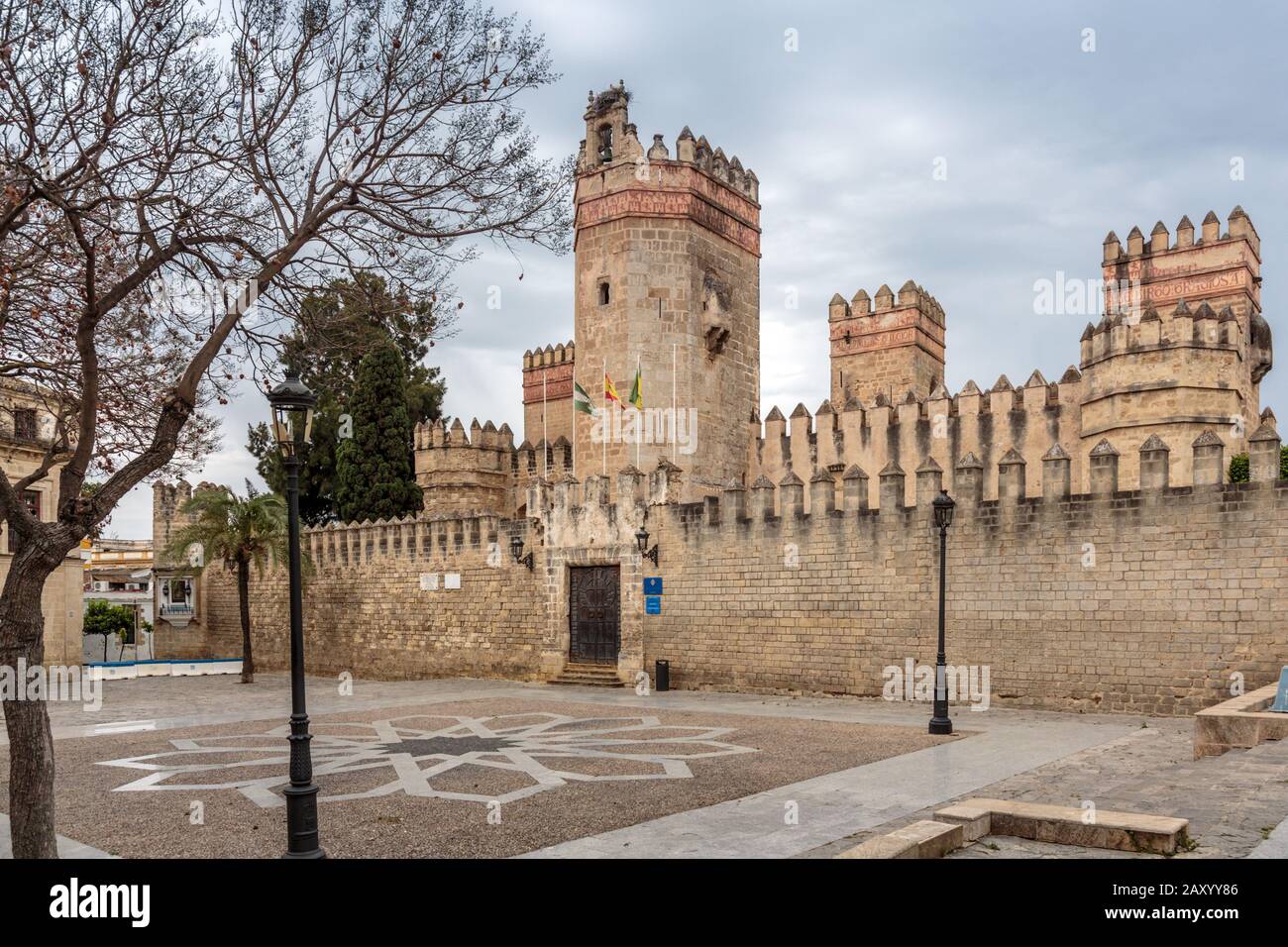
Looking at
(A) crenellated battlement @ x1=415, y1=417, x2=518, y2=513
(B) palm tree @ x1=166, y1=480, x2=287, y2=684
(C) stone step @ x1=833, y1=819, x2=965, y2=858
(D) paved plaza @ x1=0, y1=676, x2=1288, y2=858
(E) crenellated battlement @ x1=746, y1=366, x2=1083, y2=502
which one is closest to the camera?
(C) stone step @ x1=833, y1=819, x2=965, y2=858

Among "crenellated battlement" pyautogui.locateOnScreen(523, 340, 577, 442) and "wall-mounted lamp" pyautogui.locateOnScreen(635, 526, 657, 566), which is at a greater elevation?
"crenellated battlement" pyautogui.locateOnScreen(523, 340, 577, 442)

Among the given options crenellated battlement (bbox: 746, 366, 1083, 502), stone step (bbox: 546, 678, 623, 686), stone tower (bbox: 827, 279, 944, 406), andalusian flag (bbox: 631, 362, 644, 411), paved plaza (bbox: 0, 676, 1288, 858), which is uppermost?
stone tower (bbox: 827, 279, 944, 406)

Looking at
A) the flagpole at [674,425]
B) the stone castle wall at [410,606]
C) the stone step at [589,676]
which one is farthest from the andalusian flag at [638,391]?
the stone step at [589,676]

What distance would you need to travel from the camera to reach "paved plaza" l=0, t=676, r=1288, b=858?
7.46 metres

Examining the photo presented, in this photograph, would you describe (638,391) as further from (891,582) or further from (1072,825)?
(1072,825)

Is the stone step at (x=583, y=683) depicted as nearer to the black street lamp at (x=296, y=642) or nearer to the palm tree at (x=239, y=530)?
the palm tree at (x=239, y=530)

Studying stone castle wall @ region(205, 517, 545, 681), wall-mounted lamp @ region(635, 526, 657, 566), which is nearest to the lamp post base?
wall-mounted lamp @ region(635, 526, 657, 566)

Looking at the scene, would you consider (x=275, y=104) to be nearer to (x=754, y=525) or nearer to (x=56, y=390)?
(x=56, y=390)

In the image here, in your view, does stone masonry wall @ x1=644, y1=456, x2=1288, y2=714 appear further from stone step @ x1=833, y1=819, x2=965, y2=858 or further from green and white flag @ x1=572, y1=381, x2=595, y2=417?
stone step @ x1=833, y1=819, x2=965, y2=858

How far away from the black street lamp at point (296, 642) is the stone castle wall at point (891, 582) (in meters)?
11.5

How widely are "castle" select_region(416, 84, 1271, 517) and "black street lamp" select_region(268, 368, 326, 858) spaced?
500 inches

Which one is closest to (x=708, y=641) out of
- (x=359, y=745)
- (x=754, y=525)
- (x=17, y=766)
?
(x=754, y=525)

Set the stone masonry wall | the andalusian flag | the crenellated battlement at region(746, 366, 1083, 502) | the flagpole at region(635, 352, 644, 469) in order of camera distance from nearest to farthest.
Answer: the stone masonry wall → the crenellated battlement at region(746, 366, 1083, 502) → the andalusian flag → the flagpole at region(635, 352, 644, 469)

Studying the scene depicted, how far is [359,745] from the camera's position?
1295cm
